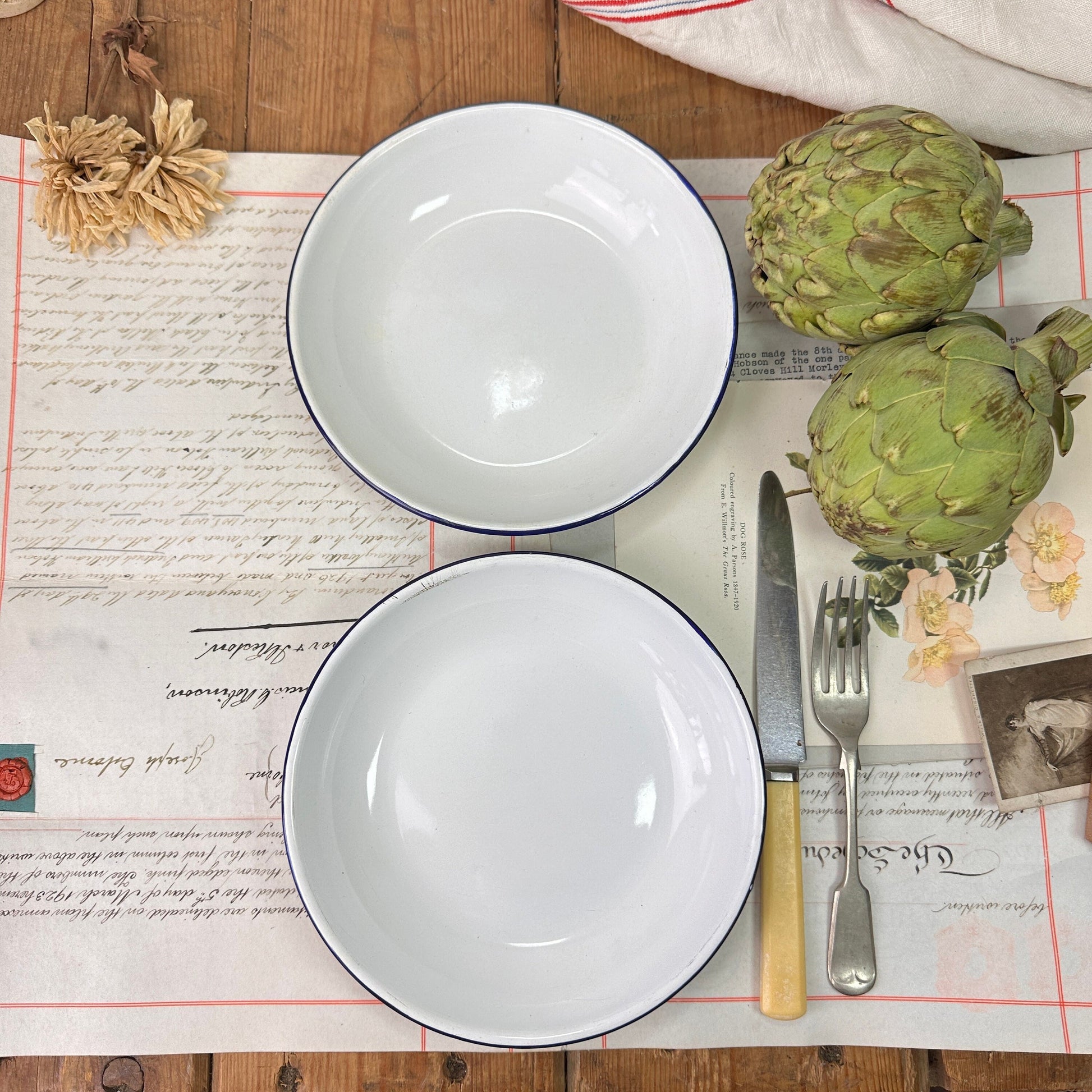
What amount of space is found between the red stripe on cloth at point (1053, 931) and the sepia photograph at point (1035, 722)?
0.02 metres

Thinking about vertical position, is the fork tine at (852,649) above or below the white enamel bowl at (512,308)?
below

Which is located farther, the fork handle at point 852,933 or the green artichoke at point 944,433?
the fork handle at point 852,933

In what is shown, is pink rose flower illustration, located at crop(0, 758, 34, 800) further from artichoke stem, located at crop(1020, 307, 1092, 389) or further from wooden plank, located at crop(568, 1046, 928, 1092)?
artichoke stem, located at crop(1020, 307, 1092, 389)

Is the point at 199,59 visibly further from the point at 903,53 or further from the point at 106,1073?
the point at 106,1073

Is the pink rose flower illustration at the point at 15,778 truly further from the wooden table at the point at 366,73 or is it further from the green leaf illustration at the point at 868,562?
the green leaf illustration at the point at 868,562

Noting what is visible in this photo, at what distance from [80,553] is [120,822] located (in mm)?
184

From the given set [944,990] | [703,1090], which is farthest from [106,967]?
[944,990]

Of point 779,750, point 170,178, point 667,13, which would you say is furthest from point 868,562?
point 170,178

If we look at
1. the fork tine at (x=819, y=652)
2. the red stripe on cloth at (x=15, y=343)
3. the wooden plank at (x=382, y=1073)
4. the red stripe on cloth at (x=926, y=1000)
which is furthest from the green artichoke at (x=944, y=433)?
the red stripe on cloth at (x=15, y=343)

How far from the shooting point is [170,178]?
1.87 feet

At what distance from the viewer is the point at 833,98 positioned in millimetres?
577

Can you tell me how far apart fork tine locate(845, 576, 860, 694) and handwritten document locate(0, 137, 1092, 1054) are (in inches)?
2.7

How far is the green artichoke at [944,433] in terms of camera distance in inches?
17.2

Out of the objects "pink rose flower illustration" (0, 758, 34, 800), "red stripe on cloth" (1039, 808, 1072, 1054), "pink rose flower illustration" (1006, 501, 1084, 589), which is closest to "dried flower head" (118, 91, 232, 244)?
"pink rose flower illustration" (0, 758, 34, 800)
